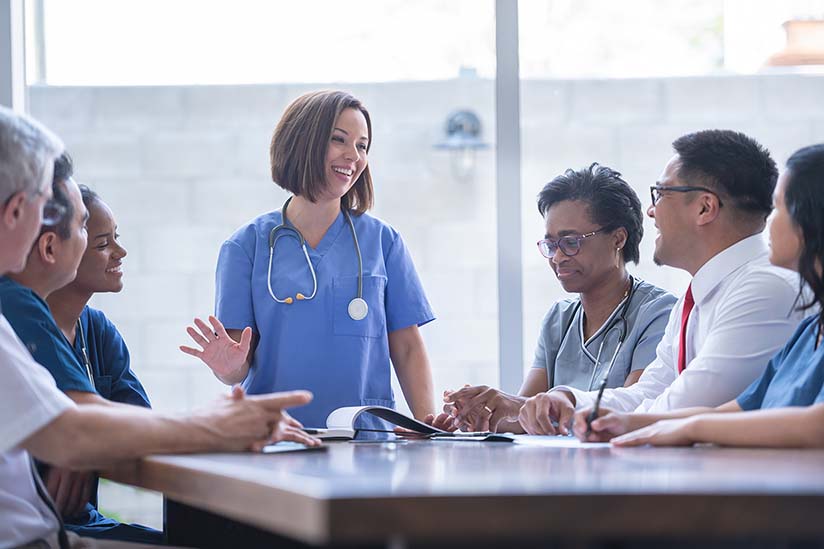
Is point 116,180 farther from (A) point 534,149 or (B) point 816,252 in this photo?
(B) point 816,252

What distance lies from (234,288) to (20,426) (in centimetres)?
133

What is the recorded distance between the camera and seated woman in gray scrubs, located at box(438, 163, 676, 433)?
7.75 ft

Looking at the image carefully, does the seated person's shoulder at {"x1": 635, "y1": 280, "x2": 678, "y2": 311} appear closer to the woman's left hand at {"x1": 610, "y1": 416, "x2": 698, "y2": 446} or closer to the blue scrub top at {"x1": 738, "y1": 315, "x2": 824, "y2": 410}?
the blue scrub top at {"x1": 738, "y1": 315, "x2": 824, "y2": 410}

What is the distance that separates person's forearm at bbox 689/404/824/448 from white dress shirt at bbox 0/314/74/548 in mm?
913

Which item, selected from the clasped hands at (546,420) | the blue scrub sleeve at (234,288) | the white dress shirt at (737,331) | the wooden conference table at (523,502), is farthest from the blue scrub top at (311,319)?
the wooden conference table at (523,502)

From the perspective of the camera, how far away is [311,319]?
256 centimetres

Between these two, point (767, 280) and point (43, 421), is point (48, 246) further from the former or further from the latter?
point (767, 280)

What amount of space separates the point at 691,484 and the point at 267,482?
1.38ft

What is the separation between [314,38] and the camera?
130 inches

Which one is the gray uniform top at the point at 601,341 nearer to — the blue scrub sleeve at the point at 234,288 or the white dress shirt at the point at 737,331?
the white dress shirt at the point at 737,331

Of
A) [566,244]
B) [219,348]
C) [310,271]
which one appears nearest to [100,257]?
[219,348]

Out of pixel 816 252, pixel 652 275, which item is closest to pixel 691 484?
pixel 816 252

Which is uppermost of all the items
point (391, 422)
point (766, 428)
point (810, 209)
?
point (810, 209)

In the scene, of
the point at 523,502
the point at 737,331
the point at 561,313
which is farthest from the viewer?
the point at 561,313
